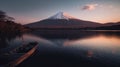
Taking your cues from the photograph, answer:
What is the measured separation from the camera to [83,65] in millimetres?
15742

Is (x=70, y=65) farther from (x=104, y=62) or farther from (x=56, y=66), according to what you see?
(x=104, y=62)

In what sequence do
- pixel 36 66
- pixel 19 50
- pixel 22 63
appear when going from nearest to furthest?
1. pixel 36 66
2. pixel 22 63
3. pixel 19 50

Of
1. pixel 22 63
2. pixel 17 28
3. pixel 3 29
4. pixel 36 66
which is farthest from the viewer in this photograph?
pixel 17 28

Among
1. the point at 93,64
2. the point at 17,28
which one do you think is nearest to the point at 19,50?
the point at 93,64

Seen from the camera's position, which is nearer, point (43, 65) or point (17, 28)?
point (43, 65)

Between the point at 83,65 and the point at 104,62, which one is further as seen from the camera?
the point at 104,62

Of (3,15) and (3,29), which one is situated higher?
(3,15)

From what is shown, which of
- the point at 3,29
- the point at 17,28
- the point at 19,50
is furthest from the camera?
the point at 17,28

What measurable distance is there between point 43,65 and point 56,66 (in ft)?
3.84

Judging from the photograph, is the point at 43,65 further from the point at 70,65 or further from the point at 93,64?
the point at 93,64

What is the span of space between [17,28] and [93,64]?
261ft

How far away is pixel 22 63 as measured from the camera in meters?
15.9

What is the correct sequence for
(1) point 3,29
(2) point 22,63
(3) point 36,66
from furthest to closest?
(1) point 3,29 < (2) point 22,63 < (3) point 36,66

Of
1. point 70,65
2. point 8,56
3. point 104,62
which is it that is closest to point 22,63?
point 8,56
